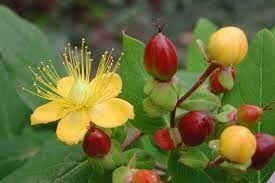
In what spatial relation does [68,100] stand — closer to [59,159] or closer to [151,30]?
[59,159]

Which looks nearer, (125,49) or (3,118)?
(125,49)

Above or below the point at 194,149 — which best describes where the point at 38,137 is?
below

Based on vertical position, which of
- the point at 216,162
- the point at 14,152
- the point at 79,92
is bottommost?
the point at 14,152

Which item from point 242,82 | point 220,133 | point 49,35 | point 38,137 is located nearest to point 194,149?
point 220,133

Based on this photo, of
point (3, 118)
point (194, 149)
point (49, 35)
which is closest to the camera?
point (194, 149)

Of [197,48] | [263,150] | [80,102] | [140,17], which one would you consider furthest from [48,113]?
[140,17]

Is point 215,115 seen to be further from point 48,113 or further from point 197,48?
point 197,48
